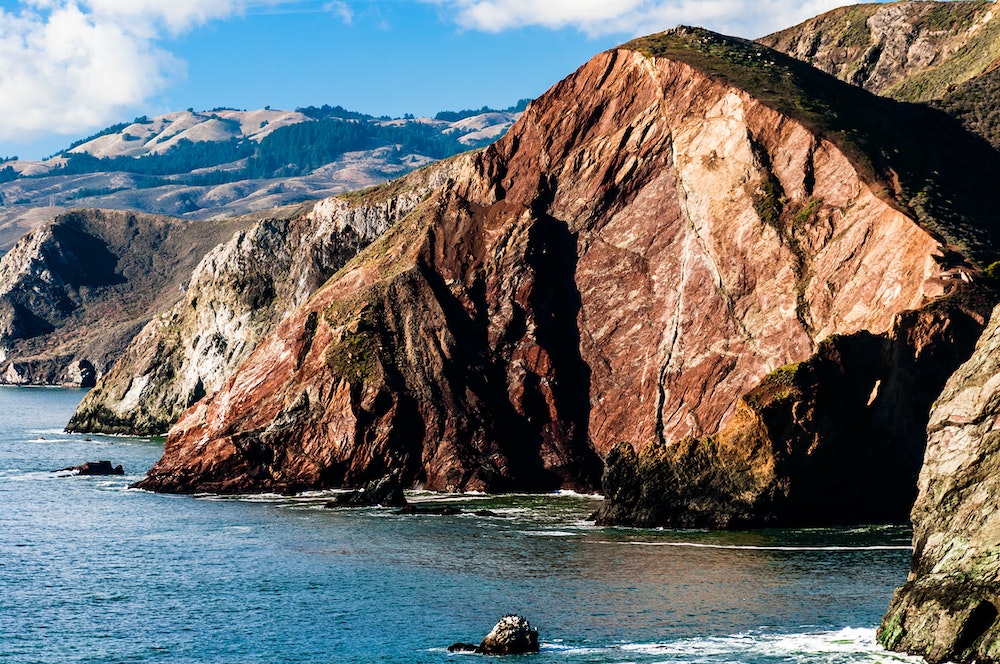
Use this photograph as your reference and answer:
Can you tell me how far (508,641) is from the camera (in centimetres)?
5056

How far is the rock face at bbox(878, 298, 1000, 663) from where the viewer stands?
45.7 m

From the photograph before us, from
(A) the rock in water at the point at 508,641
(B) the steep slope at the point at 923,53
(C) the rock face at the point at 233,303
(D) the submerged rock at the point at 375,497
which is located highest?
(B) the steep slope at the point at 923,53

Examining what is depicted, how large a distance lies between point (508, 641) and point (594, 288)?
2432 inches

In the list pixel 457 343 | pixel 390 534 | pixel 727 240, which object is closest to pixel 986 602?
pixel 390 534

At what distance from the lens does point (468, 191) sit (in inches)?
4653

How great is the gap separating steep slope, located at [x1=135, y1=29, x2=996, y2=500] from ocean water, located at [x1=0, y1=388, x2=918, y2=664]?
896cm

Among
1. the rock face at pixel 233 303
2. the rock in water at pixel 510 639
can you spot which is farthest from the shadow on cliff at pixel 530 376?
the rock in water at pixel 510 639

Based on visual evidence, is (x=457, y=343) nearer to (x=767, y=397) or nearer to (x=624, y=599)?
(x=767, y=397)

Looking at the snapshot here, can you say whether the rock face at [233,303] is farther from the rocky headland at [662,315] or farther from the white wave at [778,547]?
the white wave at [778,547]

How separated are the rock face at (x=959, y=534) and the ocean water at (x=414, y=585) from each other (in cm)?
236

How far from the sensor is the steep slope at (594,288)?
98.1 meters

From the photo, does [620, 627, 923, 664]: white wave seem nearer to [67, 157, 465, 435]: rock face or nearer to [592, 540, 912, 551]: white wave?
[592, 540, 912, 551]: white wave

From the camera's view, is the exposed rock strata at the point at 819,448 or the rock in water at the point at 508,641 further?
the exposed rock strata at the point at 819,448

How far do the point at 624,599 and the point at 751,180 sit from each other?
52.3 metres
